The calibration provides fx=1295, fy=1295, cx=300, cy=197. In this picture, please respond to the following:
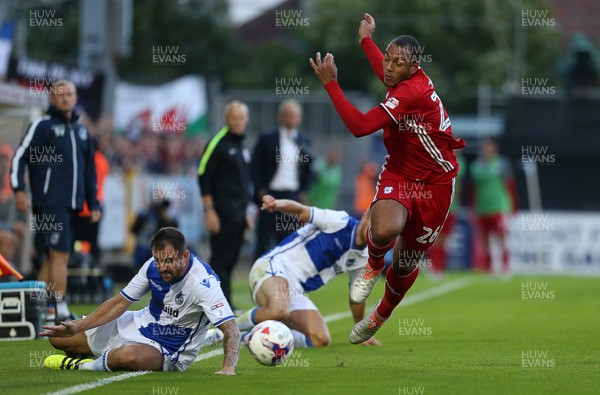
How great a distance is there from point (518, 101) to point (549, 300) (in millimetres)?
9856

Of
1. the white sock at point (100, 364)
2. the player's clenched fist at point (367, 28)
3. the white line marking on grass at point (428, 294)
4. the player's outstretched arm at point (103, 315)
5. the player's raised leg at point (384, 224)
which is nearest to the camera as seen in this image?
the player's outstretched arm at point (103, 315)

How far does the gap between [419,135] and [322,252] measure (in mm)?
2127

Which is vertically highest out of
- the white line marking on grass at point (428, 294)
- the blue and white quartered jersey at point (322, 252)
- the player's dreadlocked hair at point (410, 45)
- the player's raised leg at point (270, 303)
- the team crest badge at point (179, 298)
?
the player's dreadlocked hair at point (410, 45)

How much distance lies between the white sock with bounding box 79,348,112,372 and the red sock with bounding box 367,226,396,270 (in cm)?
237

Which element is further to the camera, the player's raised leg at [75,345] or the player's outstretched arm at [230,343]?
the player's raised leg at [75,345]

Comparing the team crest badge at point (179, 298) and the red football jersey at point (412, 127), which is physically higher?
the red football jersey at point (412, 127)

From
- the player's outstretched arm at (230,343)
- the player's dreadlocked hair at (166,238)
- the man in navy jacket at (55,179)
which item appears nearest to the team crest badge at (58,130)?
the man in navy jacket at (55,179)

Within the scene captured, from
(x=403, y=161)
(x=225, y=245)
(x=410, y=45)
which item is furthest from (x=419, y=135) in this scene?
(x=225, y=245)

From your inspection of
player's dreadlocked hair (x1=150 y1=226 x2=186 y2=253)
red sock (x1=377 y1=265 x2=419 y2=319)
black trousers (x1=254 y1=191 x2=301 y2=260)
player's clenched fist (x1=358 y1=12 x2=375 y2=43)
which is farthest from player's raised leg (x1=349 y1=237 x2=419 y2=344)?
black trousers (x1=254 y1=191 x2=301 y2=260)

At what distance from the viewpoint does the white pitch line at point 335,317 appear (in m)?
8.42

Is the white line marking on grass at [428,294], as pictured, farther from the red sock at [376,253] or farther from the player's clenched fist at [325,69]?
the player's clenched fist at [325,69]

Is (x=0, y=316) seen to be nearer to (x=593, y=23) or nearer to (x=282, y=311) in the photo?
(x=282, y=311)

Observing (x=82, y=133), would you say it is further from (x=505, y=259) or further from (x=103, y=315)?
(x=505, y=259)

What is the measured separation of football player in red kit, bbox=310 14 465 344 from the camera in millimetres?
9922
